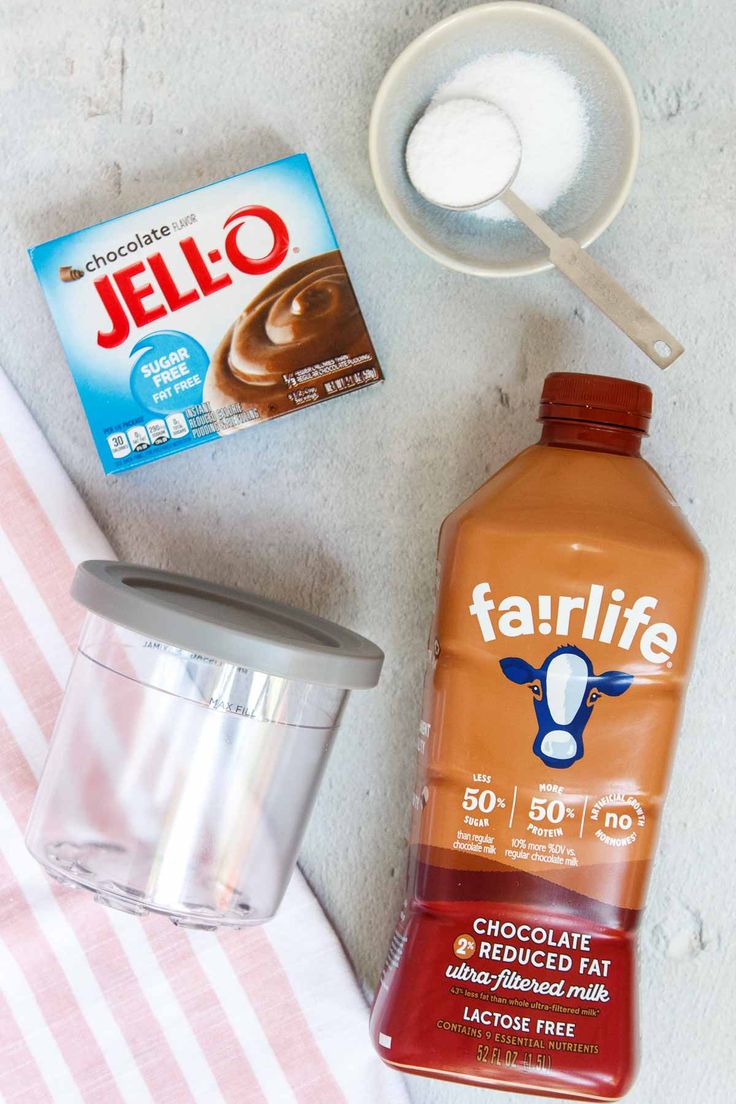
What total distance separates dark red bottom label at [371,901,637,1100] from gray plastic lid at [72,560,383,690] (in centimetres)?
17

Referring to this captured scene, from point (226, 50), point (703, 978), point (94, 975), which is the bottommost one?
point (703, 978)

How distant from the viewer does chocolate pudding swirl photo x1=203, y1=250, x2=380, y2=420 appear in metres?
0.63

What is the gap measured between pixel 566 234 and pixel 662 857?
42 cm

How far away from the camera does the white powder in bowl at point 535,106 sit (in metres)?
0.63

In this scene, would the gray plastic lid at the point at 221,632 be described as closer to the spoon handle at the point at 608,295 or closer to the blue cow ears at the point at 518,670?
the blue cow ears at the point at 518,670

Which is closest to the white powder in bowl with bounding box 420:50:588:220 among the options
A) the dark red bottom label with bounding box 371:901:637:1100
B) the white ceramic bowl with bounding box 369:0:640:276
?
the white ceramic bowl with bounding box 369:0:640:276

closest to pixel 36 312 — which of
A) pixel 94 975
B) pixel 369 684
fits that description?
pixel 369 684

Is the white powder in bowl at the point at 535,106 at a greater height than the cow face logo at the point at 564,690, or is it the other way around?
the white powder in bowl at the point at 535,106

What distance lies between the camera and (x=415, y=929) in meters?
0.60

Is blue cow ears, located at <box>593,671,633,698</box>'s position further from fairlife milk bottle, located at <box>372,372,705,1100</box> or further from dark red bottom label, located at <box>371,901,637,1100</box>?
dark red bottom label, located at <box>371,901,637,1100</box>

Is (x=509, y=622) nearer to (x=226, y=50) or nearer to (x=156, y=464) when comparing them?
(x=156, y=464)

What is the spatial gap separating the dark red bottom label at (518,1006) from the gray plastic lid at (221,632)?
168mm

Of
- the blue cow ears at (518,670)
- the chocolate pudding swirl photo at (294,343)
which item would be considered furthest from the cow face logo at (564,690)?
the chocolate pudding swirl photo at (294,343)

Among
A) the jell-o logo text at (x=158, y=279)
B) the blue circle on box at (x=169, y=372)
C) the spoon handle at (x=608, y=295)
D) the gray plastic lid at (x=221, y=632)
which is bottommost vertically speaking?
the gray plastic lid at (x=221, y=632)
